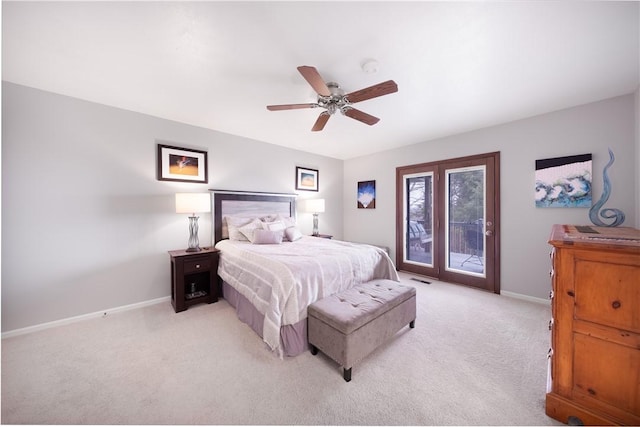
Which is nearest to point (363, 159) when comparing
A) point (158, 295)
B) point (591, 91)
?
point (591, 91)

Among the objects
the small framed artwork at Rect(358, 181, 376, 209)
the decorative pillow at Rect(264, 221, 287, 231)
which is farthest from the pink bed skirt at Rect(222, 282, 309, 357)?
the small framed artwork at Rect(358, 181, 376, 209)

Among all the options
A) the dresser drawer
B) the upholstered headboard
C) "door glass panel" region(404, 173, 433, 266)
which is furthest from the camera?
"door glass panel" region(404, 173, 433, 266)

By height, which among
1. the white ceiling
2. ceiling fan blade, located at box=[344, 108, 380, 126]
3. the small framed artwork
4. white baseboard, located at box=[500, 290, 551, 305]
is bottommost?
white baseboard, located at box=[500, 290, 551, 305]

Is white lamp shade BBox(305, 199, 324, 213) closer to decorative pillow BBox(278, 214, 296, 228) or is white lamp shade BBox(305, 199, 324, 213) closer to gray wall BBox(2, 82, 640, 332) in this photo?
decorative pillow BBox(278, 214, 296, 228)

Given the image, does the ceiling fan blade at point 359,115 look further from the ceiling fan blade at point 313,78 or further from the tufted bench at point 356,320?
the tufted bench at point 356,320

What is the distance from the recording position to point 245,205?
→ 155 inches

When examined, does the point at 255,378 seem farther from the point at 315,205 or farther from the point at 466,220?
the point at 466,220

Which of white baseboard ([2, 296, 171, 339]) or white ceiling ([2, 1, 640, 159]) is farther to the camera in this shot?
white baseboard ([2, 296, 171, 339])

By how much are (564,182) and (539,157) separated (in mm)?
442

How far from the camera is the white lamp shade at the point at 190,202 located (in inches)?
114

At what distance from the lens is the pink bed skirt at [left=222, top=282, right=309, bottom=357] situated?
6.36 feet

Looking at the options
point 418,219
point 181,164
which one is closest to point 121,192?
point 181,164

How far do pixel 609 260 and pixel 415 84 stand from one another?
203cm

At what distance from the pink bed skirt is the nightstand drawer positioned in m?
0.47
